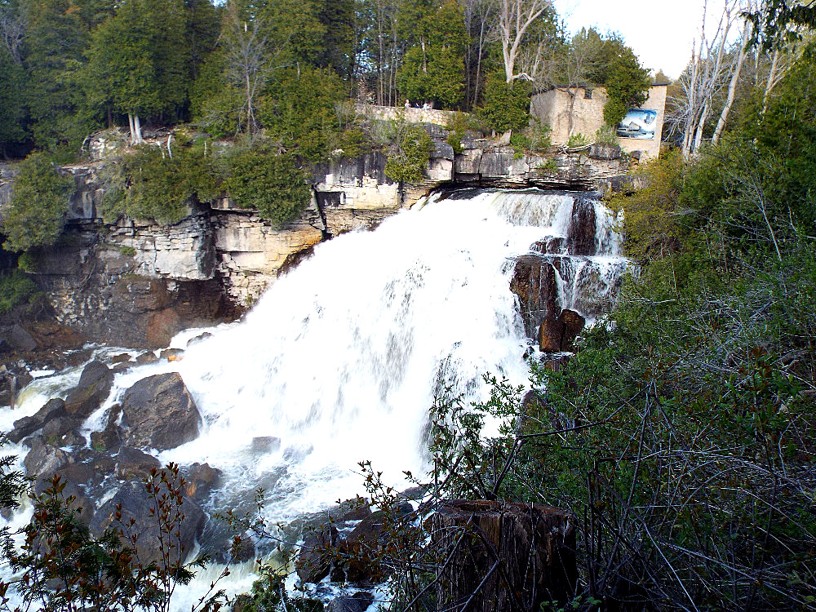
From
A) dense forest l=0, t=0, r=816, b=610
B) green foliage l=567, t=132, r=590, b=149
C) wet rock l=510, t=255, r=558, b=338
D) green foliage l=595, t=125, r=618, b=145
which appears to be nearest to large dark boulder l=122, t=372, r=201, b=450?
dense forest l=0, t=0, r=816, b=610

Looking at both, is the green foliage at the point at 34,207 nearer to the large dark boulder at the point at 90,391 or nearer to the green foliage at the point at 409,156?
the large dark boulder at the point at 90,391

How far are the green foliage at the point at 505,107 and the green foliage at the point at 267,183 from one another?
22.0 ft

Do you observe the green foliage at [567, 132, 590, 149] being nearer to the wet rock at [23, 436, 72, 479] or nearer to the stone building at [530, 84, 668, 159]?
the stone building at [530, 84, 668, 159]


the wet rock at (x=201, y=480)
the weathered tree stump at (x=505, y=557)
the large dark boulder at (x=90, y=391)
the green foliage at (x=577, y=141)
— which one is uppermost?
the green foliage at (x=577, y=141)

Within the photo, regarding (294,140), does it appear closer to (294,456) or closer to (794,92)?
(294,456)

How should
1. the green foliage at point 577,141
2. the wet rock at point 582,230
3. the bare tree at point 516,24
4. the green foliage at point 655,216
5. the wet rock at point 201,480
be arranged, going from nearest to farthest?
the wet rock at point 201,480 < the green foliage at point 655,216 < the wet rock at point 582,230 < the green foliage at point 577,141 < the bare tree at point 516,24

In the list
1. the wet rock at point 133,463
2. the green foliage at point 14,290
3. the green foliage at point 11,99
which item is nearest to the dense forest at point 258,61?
the green foliage at point 11,99

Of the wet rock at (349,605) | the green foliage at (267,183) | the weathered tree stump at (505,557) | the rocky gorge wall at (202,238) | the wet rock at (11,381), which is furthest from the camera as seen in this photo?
the rocky gorge wall at (202,238)

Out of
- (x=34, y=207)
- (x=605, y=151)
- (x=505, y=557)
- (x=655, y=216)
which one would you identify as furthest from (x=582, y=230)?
(x=34, y=207)

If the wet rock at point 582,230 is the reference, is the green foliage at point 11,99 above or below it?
above

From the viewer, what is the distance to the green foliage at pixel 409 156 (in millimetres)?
16547

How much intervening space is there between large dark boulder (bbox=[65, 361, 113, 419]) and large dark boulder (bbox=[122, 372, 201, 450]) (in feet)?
4.15

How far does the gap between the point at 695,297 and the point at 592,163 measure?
35.3 ft

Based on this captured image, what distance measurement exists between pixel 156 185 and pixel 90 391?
6.31 metres
